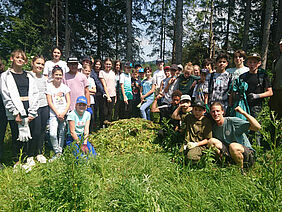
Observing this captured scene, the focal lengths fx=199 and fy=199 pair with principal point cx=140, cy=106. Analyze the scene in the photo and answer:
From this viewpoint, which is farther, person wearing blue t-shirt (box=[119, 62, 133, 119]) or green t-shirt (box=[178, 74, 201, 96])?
person wearing blue t-shirt (box=[119, 62, 133, 119])

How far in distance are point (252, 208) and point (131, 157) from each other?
85.8 inches

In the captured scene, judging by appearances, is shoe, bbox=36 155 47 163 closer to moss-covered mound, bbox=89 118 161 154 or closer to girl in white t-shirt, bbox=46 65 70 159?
girl in white t-shirt, bbox=46 65 70 159

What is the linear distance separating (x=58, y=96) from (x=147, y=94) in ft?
8.95

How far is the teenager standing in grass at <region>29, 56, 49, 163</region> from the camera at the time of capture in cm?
383

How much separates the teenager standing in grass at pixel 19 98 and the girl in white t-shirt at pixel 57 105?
1.00ft

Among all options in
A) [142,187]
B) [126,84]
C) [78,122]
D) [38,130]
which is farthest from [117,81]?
[142,187]

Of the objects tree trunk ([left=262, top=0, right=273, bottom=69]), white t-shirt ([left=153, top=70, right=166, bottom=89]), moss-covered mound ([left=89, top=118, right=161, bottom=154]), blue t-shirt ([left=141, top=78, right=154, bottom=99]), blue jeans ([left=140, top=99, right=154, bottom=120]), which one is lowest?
moss-covered mound ([left=89, top=118, right=161, bottom=154])

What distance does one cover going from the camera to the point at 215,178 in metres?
2.85

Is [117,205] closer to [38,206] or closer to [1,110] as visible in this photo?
[38,206]

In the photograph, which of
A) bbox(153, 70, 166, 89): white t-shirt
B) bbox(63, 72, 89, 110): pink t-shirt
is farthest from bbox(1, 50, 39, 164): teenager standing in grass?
bbox(153, 70, 166, 89): white t-shirt

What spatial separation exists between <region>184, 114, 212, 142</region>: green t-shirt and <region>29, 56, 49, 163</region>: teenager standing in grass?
283 centimetres

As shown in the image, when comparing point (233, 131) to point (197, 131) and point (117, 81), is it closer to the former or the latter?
point (197, 131)

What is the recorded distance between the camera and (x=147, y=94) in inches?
237

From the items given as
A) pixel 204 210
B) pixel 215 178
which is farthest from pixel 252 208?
pixel 215 178
